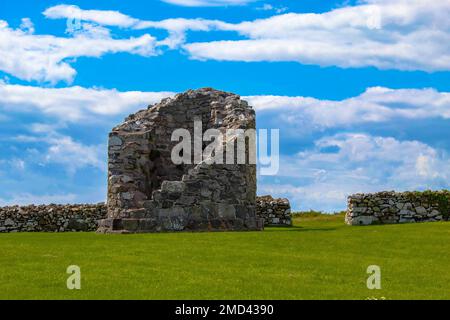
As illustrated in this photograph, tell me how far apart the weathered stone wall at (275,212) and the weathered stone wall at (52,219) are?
8103 mm

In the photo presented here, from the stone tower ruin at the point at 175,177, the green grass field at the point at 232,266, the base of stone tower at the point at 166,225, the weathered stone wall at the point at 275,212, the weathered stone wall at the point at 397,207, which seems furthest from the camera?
the weathered stone wall at the point at 275,212

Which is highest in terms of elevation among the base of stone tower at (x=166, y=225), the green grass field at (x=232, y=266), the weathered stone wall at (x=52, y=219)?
the weathered stone wall at (x=52, y=219)

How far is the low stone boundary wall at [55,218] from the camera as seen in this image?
33312 millimetres

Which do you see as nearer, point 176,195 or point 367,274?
point 367,274

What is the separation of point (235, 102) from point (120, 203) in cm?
710

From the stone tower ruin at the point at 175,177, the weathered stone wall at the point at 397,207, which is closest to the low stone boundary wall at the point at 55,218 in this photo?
the weathered stone wall at the point at 397,207

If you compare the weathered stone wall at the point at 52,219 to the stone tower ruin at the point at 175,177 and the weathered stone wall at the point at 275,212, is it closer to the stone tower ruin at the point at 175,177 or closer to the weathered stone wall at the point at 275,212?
the stone tower ruin at the point at 175,177

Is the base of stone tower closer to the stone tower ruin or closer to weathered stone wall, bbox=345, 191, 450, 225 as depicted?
the stone tower ruin

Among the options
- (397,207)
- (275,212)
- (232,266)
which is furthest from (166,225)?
(397,207)

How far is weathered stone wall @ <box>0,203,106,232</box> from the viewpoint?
1312 inches

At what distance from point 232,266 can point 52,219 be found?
20281mm
